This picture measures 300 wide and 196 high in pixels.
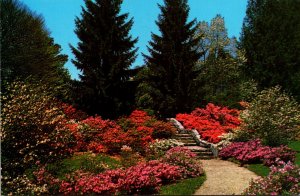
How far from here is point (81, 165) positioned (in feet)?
55.2

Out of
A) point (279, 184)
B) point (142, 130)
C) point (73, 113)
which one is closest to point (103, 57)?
point (73, 113)

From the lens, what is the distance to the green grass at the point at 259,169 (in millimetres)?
17812

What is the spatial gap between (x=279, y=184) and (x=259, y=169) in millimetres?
4766

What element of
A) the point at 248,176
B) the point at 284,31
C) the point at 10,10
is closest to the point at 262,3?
the point at 284,31

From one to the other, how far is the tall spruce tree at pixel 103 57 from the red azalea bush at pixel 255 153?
11.0 metres

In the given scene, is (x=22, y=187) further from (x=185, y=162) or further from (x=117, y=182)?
(x=185, y=162)

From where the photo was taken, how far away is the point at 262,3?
143 feet

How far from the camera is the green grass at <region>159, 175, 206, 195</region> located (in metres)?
14.5

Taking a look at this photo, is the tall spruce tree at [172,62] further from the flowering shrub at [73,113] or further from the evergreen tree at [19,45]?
the evergreen tree at [19,45]

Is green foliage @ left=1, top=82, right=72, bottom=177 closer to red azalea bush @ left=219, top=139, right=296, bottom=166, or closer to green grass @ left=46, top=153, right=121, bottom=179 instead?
green grass @ left=46, top=153, right=121, bottom=179

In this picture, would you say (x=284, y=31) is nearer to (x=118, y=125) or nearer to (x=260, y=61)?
(x=260, y=61)

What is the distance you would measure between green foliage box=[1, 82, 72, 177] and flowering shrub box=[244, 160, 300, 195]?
24.3 feet

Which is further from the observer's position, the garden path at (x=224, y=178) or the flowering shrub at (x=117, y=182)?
the garden path at (x=224, y=178)

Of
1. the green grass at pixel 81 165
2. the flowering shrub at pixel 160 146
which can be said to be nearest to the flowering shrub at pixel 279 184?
the green grass at pixel 81 165
